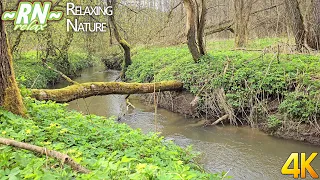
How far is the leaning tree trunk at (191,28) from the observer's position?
9703 millimetres

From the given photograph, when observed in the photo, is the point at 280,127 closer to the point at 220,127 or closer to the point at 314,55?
the point at 220,127

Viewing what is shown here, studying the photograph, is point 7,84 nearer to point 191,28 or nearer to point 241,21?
point 191,28

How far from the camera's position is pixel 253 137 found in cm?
703

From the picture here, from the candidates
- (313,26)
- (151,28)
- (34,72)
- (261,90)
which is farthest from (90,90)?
(151,28)

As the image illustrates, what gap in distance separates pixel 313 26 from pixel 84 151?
845 centimetres

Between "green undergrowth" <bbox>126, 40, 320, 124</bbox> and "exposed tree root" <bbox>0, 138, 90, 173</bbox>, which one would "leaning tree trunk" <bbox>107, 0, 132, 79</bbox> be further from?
"exposed tree root" <bbox>0, 138, 90, 173</bbox>

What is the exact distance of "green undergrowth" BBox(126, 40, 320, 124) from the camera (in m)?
6.79

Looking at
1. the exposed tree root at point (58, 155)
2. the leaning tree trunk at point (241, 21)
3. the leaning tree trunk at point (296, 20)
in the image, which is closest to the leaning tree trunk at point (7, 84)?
the exposed tree root at point (58, 155)

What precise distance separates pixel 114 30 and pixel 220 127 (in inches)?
325

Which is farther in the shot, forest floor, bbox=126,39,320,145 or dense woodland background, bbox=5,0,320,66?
dense woodland background, bbox=5,0,320,66

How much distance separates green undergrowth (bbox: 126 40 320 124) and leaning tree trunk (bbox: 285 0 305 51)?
1322 mm

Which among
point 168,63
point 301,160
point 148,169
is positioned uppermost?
point 168,63

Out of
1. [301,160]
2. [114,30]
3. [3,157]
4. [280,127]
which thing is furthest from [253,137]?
[114,30]

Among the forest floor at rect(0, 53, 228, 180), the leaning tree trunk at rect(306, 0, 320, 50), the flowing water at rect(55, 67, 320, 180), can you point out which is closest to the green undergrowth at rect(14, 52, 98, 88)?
the flowing water at rect(55, 67, 320, 180)
